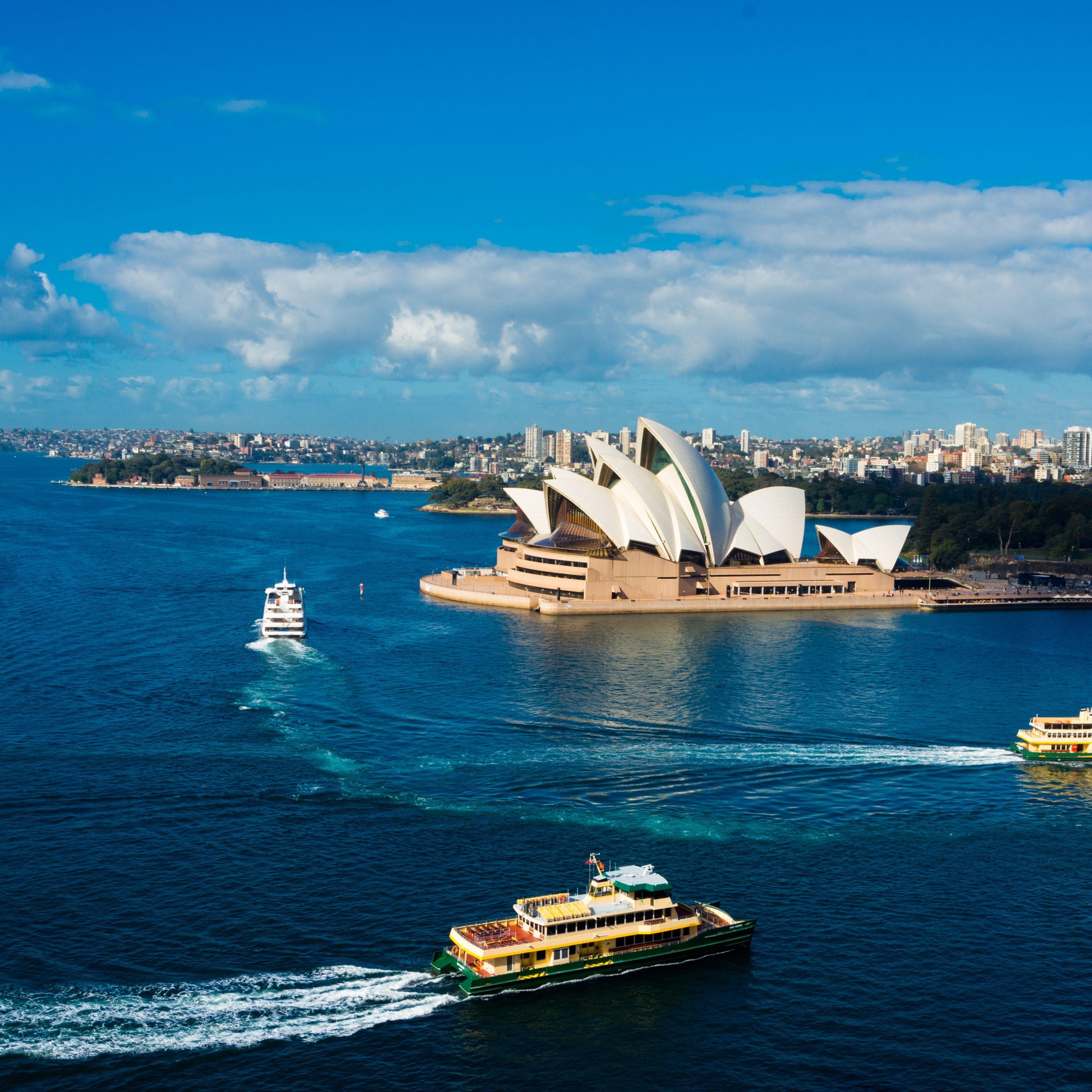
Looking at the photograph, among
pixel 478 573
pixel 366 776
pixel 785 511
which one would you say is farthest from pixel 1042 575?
pixel 366 776

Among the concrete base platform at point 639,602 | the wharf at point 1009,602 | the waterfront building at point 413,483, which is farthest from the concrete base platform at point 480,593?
the waterfront building at point 413,483

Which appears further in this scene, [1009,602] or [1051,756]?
[1009,602]

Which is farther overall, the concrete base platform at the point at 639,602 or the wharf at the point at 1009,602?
the wharf at the point at 1009,602

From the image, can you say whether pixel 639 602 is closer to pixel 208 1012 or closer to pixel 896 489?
pixel 208 1012

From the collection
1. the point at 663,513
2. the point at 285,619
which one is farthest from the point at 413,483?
the point at 285,619

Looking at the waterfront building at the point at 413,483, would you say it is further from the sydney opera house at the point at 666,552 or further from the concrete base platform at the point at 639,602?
the concrete base platform at the point at 639,602

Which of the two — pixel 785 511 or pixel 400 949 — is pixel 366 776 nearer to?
pixel 400 949
